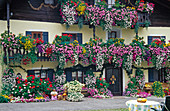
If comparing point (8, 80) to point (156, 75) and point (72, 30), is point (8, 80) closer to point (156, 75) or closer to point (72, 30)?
point (72, 30)

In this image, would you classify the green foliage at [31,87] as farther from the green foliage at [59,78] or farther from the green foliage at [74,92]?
the green foliage at [74,92]

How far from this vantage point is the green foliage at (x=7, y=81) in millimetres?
17281

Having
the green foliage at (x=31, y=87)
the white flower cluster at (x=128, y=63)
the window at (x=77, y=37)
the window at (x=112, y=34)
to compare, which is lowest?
the green foliage at (x=31, y=87)

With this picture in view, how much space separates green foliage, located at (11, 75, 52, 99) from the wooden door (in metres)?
4.97

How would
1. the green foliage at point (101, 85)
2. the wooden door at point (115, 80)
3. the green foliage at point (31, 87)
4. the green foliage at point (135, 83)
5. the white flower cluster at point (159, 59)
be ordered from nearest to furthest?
1. the green foliage at point (31, 87)
2. the green foliage at point (101, 85)
3. the green foliage at point (135, 83)
4. the white flower cluster at point (159, 59)
5. the wooden door at point (115, 80)

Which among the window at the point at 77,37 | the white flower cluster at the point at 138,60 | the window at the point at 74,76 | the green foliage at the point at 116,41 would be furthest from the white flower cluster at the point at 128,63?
the window at the point at 77,37

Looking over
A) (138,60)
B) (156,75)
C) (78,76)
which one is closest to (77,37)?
(78,76)

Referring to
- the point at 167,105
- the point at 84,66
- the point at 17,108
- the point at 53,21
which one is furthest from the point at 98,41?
the point at 167,105

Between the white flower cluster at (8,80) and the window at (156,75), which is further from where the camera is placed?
the window at (156,75)

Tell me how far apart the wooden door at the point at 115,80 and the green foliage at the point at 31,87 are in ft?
16.3

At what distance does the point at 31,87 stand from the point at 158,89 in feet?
30.2

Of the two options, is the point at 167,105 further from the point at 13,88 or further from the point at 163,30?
the point at 163,30

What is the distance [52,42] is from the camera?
18484 mm

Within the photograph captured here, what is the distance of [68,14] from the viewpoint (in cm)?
1923
